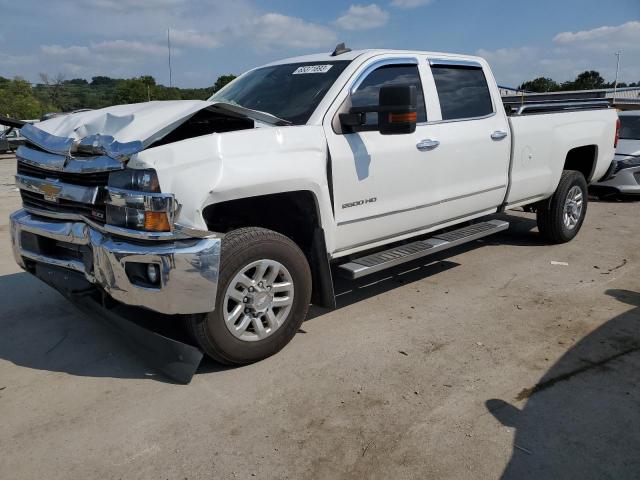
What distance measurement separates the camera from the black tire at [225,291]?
3133 mm

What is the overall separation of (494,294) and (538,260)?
1.30 m

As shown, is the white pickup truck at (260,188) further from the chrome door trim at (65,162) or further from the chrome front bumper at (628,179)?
the chrome front bumper at (628,179)

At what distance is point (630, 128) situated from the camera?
9797 millimetres

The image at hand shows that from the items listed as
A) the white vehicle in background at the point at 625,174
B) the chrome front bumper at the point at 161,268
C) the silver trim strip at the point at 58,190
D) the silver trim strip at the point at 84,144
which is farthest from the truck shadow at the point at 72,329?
the white vehicle in background at the point at 625,174

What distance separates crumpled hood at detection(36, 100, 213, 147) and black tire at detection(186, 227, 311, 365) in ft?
2.40

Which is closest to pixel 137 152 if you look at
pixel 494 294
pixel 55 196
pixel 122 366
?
pixel 55 196

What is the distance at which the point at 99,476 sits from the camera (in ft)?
8.03

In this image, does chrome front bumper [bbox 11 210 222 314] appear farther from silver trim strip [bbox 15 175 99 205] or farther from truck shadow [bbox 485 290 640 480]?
truck shadow [bbox 485 290 640 480]

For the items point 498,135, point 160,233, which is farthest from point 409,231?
point 160,233

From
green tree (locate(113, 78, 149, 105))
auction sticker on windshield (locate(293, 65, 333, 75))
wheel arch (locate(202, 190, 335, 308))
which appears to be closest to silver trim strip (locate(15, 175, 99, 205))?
wheel arch (locate(202, 190, 335, 308))

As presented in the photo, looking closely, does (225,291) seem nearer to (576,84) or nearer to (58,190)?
(58,190)

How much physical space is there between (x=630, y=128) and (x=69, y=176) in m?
9.87

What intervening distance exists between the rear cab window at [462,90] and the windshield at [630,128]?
19.6 ft

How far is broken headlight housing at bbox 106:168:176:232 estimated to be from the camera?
2.86 meters
